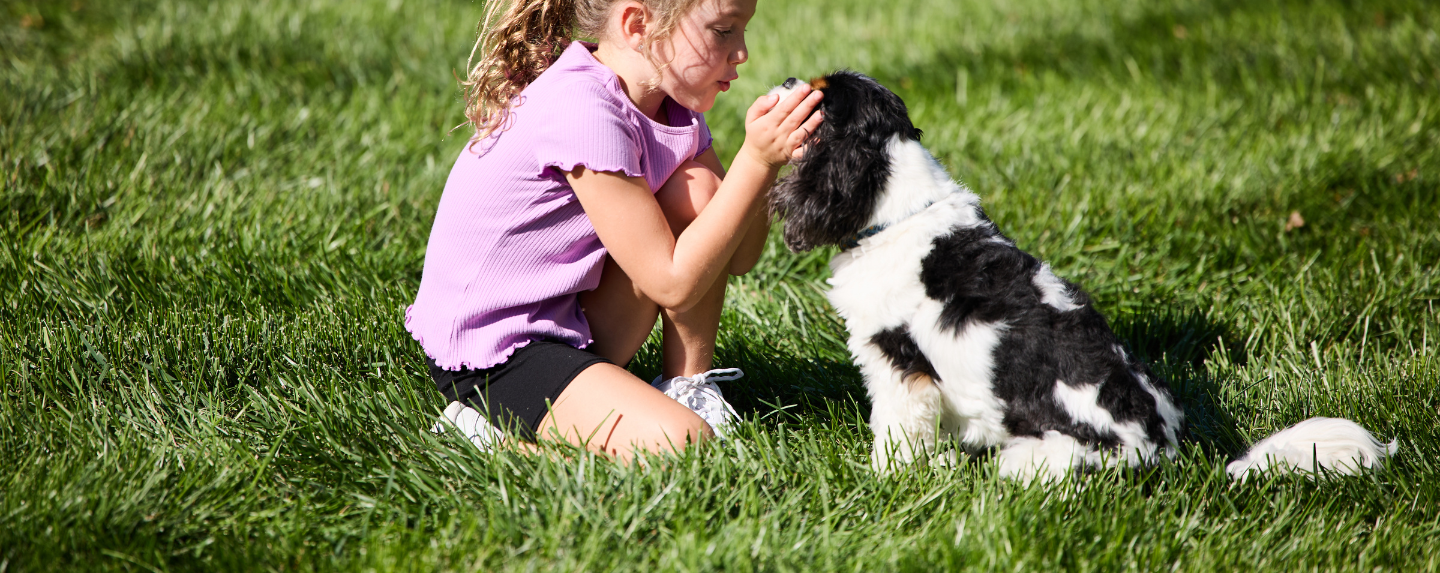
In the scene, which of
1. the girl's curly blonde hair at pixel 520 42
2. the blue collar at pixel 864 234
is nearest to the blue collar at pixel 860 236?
the blue collar at pixel 864 234

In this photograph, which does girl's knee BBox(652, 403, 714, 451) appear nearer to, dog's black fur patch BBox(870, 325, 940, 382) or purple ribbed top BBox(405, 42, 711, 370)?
purple ribbed top BBox(405, 42, 711, 370)

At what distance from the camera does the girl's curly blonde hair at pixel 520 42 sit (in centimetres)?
272

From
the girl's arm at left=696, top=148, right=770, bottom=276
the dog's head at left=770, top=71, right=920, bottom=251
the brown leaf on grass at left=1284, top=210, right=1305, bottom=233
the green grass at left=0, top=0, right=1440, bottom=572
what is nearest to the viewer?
the green grass at left=0, top=0, right=1440, bottom=572

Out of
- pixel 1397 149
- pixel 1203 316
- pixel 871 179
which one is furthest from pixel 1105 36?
pixel 871 179

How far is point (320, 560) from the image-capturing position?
215 cm

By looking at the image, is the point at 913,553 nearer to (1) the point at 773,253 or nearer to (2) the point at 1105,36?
(1) the point at 773,253

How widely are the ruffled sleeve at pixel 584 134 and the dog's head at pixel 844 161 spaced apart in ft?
1.49

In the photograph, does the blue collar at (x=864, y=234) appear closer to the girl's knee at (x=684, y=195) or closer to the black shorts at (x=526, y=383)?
the girl's knee at (x=684, y=195)

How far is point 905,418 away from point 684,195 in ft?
3.02

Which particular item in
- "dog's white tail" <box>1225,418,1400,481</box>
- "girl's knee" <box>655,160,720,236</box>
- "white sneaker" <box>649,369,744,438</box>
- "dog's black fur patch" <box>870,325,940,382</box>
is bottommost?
"white sneaker" <box>649,369,744,438</box>

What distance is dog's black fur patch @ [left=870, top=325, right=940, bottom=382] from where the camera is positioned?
244 cm

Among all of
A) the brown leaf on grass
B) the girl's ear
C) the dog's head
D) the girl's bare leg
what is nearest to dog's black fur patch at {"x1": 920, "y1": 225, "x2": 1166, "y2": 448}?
the dog's head

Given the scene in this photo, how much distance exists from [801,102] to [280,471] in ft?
5.44

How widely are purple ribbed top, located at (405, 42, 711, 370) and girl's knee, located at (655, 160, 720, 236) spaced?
0.04 metres
